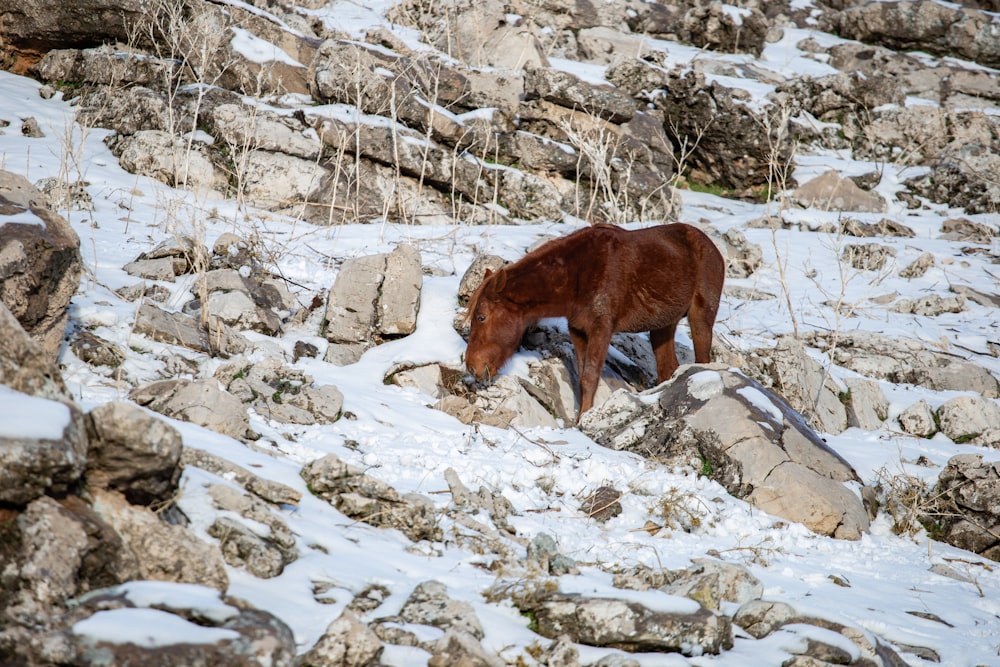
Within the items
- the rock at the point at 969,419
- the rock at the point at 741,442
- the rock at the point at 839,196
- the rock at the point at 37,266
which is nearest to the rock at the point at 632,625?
the rock at the point at 741,442

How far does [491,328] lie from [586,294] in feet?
3.25

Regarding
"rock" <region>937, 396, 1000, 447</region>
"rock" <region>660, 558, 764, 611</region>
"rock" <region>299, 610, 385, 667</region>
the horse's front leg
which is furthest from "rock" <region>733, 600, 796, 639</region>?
"rock" <region>937, 396, 1000, 447</region>

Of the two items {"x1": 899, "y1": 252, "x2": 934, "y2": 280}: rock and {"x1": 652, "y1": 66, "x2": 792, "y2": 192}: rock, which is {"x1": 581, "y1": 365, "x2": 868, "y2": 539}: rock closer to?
{"x1": 899, "y1": 252, "x2": 934, "y2": 280}: rock

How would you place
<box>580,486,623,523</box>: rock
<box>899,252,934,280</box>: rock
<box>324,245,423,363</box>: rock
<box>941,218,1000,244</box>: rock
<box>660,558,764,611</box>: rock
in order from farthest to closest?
<box>941,218,1000,244</box>: rock, <box>899,252,934,280</box>: rock, <box>324,245,423,363</box>: rock, <box>580,486,623,523</box>: rock, <box>660,558,764,611</box>: rock

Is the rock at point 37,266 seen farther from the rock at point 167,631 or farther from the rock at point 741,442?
the rock at point 741,442

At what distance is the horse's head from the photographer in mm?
6934

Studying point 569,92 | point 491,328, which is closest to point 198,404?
point 491,328

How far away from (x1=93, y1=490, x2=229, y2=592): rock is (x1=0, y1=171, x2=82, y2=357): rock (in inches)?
104

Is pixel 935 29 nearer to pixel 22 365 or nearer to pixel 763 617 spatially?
pixel 763 617

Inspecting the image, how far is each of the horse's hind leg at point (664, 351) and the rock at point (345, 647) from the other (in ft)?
19.4

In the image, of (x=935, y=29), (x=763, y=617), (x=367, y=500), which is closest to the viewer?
(x=763, y=617)

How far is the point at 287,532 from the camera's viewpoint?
11.3 ft

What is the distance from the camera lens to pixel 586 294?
7.17 m

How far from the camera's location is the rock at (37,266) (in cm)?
484
